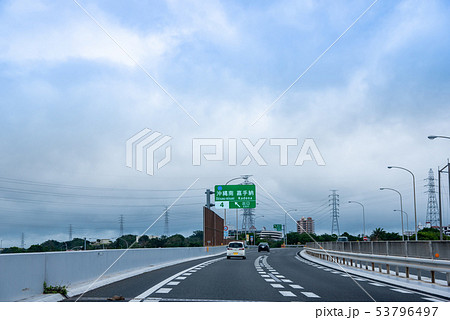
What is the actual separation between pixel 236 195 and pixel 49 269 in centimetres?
4552

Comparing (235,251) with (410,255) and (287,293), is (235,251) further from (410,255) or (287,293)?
(287,293)

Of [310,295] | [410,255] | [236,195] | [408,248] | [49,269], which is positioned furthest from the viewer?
[236,195]

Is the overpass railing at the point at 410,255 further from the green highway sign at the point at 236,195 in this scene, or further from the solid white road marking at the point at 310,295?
the green highway sign at the point at 236,195

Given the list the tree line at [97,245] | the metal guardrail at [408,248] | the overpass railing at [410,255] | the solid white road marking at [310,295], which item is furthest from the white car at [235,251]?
the solid white road marking at [310,295]

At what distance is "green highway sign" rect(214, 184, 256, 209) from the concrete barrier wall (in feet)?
116

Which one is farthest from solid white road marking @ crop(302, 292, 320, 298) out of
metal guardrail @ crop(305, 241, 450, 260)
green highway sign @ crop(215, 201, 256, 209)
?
green highway sign @ crop(215, 201, 256, 209)

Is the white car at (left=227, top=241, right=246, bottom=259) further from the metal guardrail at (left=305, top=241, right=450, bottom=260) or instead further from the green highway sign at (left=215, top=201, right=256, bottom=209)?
the metal guardrail at (left=305, top=241, right=450, bottom=260)

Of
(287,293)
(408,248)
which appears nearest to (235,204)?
(408,248)

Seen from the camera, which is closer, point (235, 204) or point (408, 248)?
point (408, 248)

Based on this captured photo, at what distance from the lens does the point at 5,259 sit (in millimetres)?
11164

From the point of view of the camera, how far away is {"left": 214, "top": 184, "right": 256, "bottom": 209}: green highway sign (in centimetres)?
5841

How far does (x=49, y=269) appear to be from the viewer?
44.3 ft
